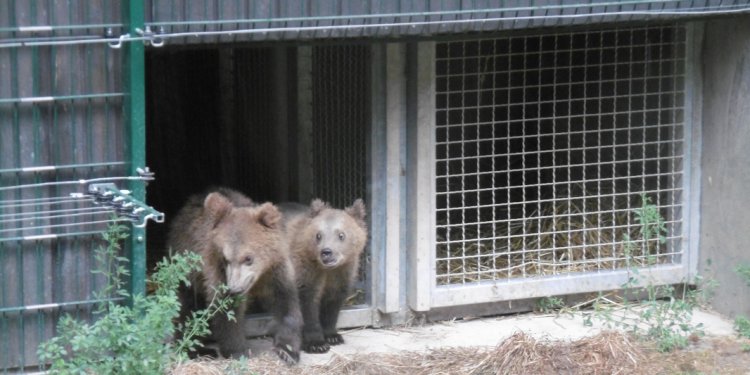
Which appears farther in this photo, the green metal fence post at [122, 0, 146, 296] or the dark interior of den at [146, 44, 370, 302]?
the dark interior of den at [146, 44, 370, 302]

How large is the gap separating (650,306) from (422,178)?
1546mm

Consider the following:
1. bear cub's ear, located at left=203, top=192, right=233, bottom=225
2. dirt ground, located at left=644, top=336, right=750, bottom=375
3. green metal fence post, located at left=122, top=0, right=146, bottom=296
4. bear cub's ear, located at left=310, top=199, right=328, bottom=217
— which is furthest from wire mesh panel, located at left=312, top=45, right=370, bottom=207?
dirt ground, located at left=644, top=336, right=750, bottom=375

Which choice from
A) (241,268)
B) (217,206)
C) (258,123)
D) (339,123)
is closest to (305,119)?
(339,123)

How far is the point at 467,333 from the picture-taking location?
324 inches

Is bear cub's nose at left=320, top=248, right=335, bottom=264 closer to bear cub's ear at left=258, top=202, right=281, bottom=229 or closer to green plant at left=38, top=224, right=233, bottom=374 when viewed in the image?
bear cub's ear at left=258, top=202, right=281, bottom=229

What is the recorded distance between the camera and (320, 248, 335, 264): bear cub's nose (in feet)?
25.7

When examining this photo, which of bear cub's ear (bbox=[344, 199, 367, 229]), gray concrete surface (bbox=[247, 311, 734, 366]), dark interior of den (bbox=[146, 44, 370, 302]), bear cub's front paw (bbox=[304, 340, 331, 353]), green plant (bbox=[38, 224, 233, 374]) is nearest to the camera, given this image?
green plant (bbox=[38, 224, 233, 374])

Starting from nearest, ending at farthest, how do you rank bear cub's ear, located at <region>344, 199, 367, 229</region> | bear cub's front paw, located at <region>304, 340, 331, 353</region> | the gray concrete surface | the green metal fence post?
the green metal fence post, bear cub's front paw, located at <region>304, 340, 331, 353</region>, the gray concrete surface, bear cub's ear, located at <region>344, 199, 367, 229</region>

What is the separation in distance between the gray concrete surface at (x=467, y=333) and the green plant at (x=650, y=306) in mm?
124

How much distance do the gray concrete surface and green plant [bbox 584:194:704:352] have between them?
12 centimetres

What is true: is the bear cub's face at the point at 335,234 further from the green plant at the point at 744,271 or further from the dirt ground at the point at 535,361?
the green plant at the point at 744,271

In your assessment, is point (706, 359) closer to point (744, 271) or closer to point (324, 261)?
point (744, 271)

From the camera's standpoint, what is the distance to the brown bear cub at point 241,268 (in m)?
7.49

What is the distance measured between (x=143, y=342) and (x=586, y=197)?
3.32m
